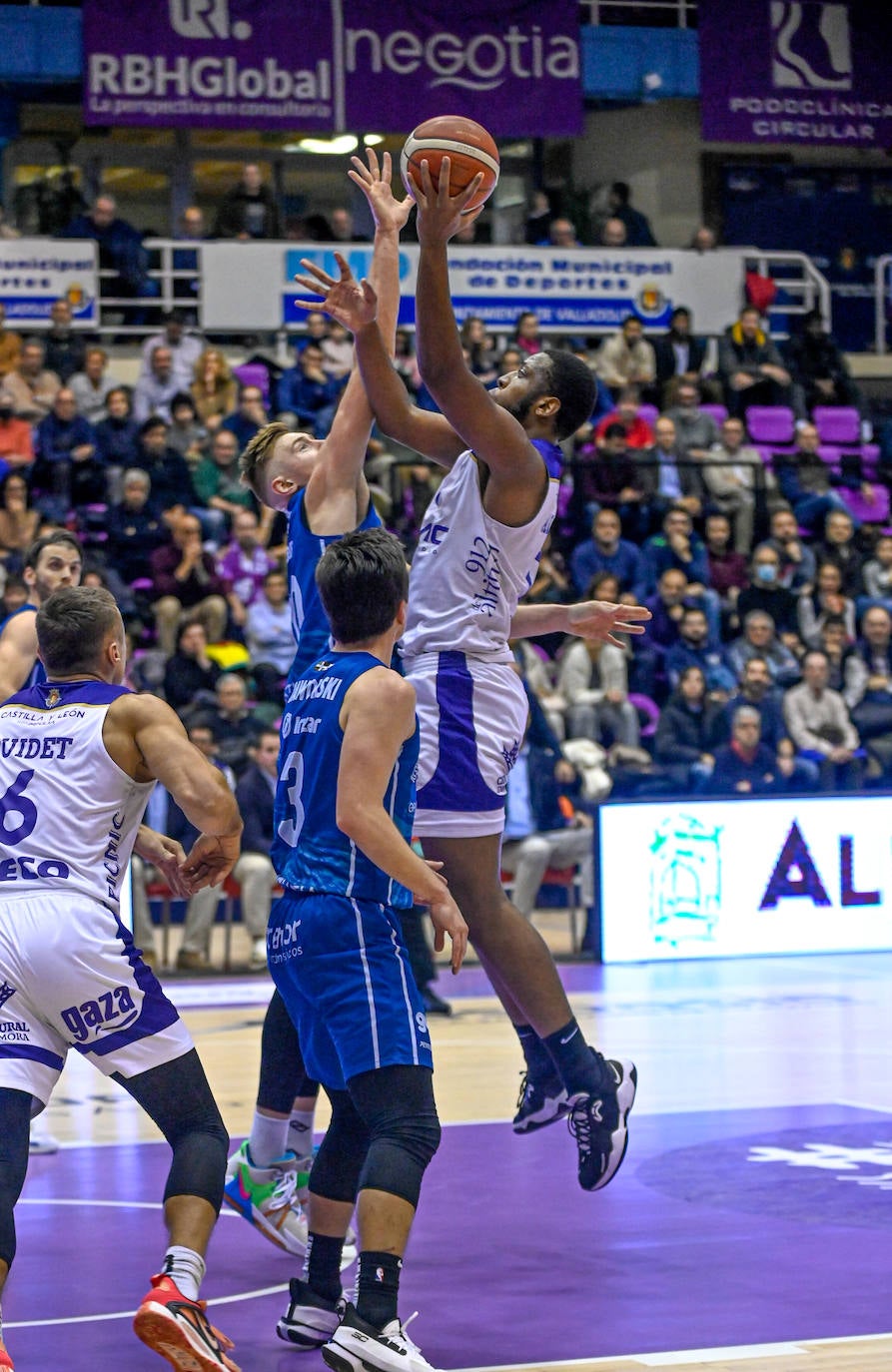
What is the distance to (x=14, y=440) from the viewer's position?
14.3 meters

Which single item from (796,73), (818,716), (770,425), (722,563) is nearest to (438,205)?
(818,716)

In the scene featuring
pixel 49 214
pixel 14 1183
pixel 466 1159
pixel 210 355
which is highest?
pixel 49 214

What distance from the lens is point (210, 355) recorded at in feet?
50.3

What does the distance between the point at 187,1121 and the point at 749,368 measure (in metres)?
14.3

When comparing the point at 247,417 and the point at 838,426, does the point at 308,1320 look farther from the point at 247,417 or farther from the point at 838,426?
the point at 838,426

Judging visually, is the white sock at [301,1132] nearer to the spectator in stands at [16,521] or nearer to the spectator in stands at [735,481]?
the spectator in stands at [16,521]

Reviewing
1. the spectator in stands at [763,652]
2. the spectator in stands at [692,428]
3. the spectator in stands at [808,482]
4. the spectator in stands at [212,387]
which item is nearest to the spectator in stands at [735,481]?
the spectator in stands at [692,428]

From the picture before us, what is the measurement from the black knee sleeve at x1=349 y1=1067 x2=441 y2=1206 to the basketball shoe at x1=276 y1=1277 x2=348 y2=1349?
0.52m

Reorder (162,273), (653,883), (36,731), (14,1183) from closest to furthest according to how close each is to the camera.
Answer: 1. (14,1183)
2. (36,731)
3. (653,883)
4. (162,273)

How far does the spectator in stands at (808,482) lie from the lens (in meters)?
16.5

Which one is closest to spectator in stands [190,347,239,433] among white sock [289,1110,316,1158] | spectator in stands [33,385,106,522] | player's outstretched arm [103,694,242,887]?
spectator in stands [33,385,106,522]

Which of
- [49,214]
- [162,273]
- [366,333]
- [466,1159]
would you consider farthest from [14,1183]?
[49,214]

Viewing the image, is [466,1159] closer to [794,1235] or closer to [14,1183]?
[794,1235]

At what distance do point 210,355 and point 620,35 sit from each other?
5984 mm
